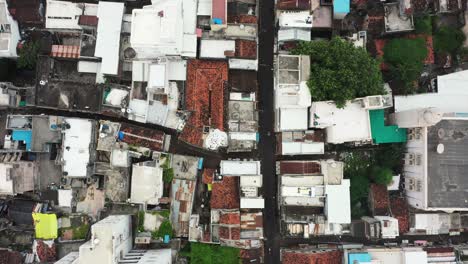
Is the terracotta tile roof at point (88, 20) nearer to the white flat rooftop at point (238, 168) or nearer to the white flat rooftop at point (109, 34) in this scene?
the white flat rooftop at point (109, 34)

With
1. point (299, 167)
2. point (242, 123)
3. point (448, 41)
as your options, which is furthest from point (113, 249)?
point (448, 41)

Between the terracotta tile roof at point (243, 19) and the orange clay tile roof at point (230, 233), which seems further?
the terracotta tile roof at point (243, 19)

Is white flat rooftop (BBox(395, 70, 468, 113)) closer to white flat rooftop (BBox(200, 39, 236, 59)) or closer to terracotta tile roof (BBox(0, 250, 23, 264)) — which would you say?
white flat rooftop (BBox(200, 39, 236, 59))

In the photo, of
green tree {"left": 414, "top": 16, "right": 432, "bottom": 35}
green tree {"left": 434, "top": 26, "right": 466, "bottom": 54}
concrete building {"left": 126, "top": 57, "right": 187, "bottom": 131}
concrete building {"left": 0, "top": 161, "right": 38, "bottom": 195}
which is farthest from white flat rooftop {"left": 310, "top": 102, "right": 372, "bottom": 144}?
concrete building {"left": 0, "top": 161, "right": 38, "bottom": 195}

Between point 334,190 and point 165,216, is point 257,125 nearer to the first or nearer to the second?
point 334,190

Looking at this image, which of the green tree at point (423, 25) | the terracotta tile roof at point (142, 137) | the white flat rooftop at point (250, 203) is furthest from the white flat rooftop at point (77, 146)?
the green tree at point (423, 25)

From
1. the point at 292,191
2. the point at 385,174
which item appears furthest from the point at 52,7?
the point at 385,174
